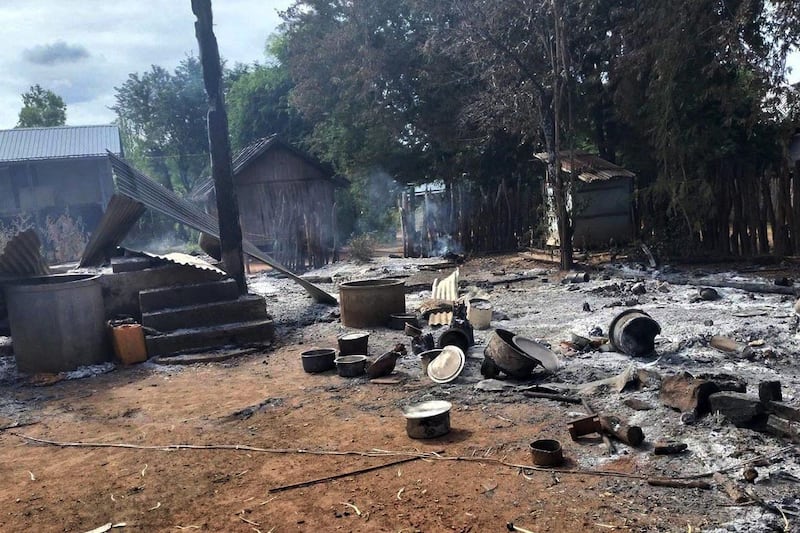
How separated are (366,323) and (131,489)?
4.69 m

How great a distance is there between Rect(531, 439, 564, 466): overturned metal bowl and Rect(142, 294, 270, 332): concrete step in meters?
5.26

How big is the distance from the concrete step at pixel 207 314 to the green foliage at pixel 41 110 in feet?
109

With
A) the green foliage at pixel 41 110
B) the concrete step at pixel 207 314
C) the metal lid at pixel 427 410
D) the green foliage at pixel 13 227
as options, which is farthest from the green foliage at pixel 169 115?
the metal lid at pixel 427 410

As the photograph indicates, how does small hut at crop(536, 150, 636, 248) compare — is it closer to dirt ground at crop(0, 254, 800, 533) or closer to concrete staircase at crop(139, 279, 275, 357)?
dirt ground at crop(0, 254, 800, 533)

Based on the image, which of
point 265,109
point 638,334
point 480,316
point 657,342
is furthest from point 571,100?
point 265,109

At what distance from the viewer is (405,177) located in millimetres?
20938

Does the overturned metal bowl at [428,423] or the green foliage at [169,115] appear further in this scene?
the green foliage at [169,115]

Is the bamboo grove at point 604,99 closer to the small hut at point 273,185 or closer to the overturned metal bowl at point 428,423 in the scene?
the small hut at point 273,185

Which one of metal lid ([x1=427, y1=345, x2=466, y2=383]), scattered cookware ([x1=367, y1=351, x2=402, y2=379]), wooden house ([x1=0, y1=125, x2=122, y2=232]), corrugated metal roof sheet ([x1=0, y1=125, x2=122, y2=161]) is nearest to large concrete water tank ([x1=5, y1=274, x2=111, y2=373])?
scattered cookware ([x1=367, y1=351, x2=402, y2=379])

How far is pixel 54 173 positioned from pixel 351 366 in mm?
23342

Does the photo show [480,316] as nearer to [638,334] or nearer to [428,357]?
[428,357]

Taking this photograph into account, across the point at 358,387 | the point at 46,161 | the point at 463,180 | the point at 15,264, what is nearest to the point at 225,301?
the point at 15,264

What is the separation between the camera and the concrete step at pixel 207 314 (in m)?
7.75

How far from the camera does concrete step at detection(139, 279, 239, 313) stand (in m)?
7.94
